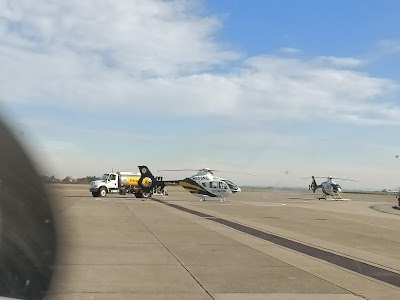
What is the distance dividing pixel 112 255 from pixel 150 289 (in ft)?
11.6

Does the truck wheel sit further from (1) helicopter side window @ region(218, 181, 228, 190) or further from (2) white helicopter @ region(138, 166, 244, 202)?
(1) helicopter side window @ region(218, 181, 228, 190)

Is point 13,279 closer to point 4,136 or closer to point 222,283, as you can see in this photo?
point 4,136

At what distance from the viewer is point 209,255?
1190 centimetres

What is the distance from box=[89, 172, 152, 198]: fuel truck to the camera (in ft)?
160

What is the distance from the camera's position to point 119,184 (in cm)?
5259

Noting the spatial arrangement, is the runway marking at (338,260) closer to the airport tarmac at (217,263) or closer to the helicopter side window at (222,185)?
the airport tarmac at (217,263)

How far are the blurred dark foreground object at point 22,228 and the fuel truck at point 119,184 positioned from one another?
4215cm

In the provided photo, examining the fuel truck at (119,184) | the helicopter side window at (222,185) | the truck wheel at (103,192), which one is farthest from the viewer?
the fuel truck at (119,184)

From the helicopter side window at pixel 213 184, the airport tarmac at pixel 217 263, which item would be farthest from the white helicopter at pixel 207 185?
the airport tarmac at pixel 217 263

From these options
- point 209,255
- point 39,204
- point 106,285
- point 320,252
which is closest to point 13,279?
point 39,204

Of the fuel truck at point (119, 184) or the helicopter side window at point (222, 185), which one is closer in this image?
the helicopter side window at point (222, 185)

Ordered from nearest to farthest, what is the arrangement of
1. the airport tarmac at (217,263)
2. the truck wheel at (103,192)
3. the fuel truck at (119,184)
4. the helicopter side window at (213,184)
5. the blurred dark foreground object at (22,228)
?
the blurred dark foreground object at (22,228), the airport tarmac at (217,263), the helicopter side window at (213,184), the truck wheel at (103,192), the fuel truck at (119,184)

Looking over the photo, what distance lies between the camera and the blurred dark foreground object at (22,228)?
4.52 meters

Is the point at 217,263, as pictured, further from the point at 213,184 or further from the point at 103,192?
the point at 103,192
